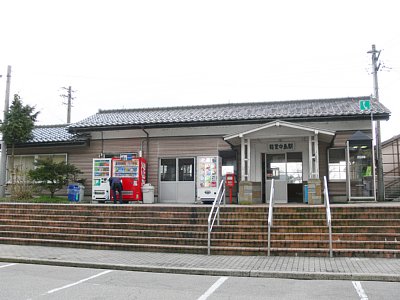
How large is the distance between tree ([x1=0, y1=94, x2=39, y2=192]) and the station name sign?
1240 centimetres

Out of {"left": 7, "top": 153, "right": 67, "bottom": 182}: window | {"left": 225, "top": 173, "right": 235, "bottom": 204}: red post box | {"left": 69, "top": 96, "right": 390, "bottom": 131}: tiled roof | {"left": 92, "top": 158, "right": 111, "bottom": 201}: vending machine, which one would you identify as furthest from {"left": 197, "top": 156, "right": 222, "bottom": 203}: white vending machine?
{"left": 7, "top": 153, "right": 67, "bottom": 182}: window

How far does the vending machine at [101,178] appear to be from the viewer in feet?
60.1

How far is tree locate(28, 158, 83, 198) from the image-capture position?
18.7 meters

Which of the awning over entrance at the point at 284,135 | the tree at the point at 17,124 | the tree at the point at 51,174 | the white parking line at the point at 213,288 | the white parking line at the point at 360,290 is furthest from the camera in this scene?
the tree at the point at 17,124

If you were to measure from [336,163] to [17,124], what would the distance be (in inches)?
611

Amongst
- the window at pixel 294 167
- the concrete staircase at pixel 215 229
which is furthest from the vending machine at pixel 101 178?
the window at pixel 294 167

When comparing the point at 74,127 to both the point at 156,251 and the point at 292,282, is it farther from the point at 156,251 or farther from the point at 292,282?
the point at 292,282

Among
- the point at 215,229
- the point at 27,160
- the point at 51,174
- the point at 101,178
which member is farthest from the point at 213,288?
the point at 27,160

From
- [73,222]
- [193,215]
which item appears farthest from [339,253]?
[73,222]

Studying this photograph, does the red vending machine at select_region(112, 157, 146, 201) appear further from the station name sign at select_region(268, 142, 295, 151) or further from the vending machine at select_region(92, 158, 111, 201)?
the station name sign at select_region(268, 142, 295, 151)

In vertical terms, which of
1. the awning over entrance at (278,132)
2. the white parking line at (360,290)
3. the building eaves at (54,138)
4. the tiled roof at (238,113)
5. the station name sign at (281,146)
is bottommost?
the white parking line at (360,290)

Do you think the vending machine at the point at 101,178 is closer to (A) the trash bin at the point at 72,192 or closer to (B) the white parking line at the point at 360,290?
(A) the trash bin at the point at 72,192

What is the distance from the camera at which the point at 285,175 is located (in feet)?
57.2

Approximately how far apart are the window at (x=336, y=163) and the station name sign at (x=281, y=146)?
170cm
